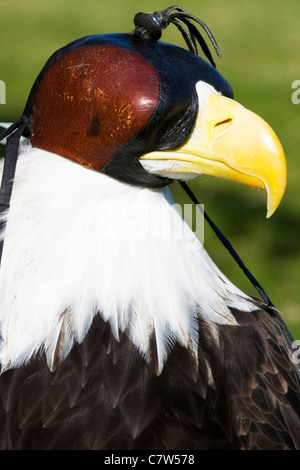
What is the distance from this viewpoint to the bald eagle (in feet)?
8.32

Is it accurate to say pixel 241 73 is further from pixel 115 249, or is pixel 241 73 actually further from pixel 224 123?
pixel 115 249

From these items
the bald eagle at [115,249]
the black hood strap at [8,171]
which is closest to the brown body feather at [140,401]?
the bald eagle at [115,249]

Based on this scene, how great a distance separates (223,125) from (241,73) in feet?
28.0

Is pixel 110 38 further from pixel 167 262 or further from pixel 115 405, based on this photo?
pixel 115 405

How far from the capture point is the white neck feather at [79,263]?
2.57 m

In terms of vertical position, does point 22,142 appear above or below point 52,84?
below

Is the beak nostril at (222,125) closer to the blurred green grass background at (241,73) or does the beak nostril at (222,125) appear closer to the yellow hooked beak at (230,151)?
the yellow hooked beak at (230,151)

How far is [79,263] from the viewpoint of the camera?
101 inches

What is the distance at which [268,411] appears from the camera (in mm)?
2734

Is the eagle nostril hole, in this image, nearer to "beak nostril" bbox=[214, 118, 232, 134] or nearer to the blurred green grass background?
"beak nostril" bbox=[214, 118, 232, 134]

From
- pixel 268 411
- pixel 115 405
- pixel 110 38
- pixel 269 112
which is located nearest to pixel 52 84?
pixel 110 38

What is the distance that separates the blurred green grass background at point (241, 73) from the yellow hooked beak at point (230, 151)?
8.94 feet

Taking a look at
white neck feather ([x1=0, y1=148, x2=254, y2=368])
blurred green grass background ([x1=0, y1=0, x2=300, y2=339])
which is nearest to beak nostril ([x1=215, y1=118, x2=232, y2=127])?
white neck feather ([x1=0, y1=148, x2=254, y2=368])
